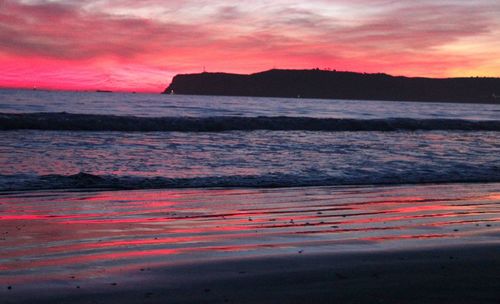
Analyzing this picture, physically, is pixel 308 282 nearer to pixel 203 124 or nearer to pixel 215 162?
pixel 215 162

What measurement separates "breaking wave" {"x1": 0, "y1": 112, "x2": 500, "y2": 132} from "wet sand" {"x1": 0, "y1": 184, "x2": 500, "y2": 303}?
16.6 m

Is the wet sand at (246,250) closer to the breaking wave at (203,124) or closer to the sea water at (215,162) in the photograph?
the sea water at (215,162)

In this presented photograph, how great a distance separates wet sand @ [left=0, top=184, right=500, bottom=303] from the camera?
12.2ft

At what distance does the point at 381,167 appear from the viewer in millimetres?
13000

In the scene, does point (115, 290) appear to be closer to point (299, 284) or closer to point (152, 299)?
point (152, 299)

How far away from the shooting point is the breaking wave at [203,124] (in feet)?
79.3

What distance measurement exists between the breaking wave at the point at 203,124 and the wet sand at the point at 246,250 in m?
16.6

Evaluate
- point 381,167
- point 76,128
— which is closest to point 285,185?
point 381,167

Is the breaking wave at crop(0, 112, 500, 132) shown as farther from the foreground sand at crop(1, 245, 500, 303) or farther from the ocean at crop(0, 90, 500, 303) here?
the foreground sand at crop(1, 245, 500, 303)

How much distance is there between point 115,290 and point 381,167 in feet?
33.4

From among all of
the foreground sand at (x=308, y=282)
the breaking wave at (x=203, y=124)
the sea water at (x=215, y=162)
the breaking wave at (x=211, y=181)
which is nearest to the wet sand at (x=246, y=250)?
the foreground sand at (x=308, y=282)

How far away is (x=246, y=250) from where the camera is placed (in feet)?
16.2

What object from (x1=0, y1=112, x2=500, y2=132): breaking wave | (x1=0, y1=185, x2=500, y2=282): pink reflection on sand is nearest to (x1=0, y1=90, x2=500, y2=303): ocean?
(x1=0, y1=185, x2=500, y2=282): pink reflection on sand

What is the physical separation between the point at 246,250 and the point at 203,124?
2244 cm
